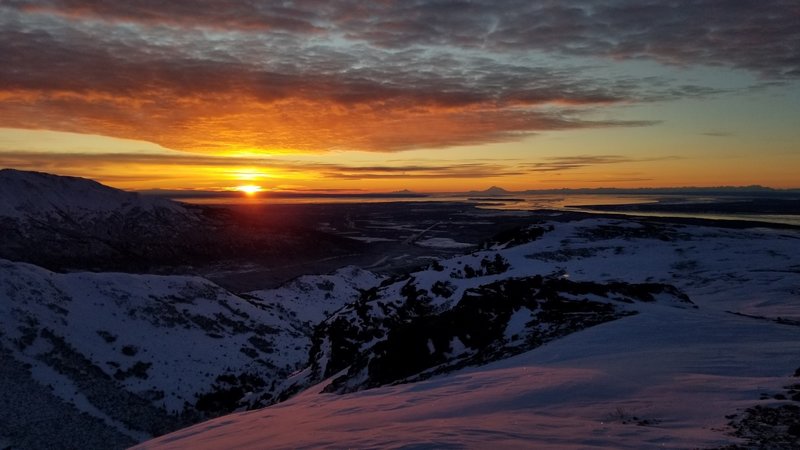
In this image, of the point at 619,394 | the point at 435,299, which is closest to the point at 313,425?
the point at 619,394

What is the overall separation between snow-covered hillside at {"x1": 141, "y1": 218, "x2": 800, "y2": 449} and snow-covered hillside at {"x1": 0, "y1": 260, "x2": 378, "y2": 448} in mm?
9675

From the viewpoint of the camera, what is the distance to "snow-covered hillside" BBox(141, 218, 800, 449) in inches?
276

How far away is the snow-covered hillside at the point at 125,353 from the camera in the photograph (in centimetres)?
2839

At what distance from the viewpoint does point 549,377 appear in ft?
33.9

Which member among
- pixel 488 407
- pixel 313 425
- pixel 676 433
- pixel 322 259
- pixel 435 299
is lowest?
pixel 322 259

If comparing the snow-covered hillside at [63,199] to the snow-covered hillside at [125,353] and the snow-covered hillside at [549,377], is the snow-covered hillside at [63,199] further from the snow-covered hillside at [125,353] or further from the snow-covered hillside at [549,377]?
the snow-covered hillside at [549,377]

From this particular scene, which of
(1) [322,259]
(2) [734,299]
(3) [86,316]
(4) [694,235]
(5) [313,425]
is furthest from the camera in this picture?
(1) [322,259]

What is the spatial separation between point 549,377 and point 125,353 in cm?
3399

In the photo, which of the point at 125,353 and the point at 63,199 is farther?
the point at 63,199

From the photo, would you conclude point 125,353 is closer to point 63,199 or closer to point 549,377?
point 549,377

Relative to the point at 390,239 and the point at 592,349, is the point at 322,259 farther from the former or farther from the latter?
the point at 592,349

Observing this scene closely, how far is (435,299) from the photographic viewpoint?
31391mm

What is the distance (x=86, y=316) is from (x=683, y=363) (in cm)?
4079

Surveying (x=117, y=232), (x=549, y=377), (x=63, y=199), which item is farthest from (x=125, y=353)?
(x=63, y=199)
